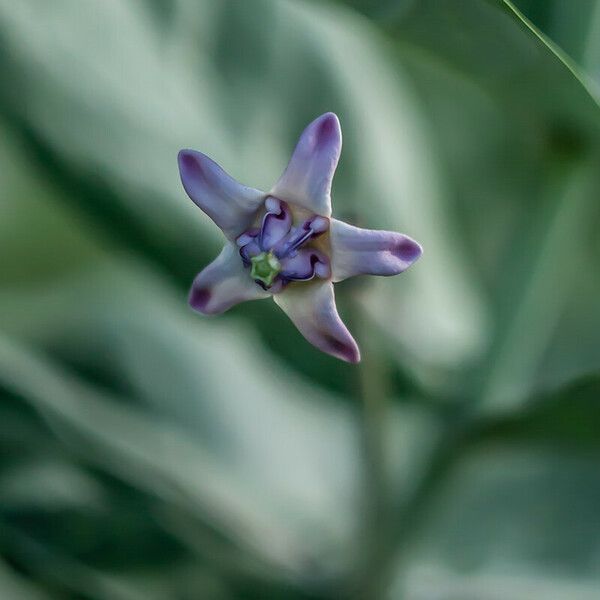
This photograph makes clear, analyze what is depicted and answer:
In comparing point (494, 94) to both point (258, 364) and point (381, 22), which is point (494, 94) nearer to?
point (381, 22)

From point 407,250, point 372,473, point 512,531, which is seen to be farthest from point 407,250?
point 512,531

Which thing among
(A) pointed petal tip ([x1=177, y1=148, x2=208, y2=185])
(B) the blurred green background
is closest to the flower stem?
(B) the blurred green background

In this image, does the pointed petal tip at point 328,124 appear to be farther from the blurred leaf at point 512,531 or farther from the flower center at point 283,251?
the blurred leaf at point 512,531

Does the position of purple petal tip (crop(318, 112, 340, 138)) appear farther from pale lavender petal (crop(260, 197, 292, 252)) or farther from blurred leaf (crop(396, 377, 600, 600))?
blurred leaf (crop(396, 377, 600, 600))

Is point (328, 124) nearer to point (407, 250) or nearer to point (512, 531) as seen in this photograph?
point (407, 250)

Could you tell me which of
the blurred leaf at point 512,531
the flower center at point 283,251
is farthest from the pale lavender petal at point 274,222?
the blurred leaf at point 512,531

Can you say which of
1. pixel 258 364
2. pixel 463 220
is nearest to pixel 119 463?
pixel 258 364
